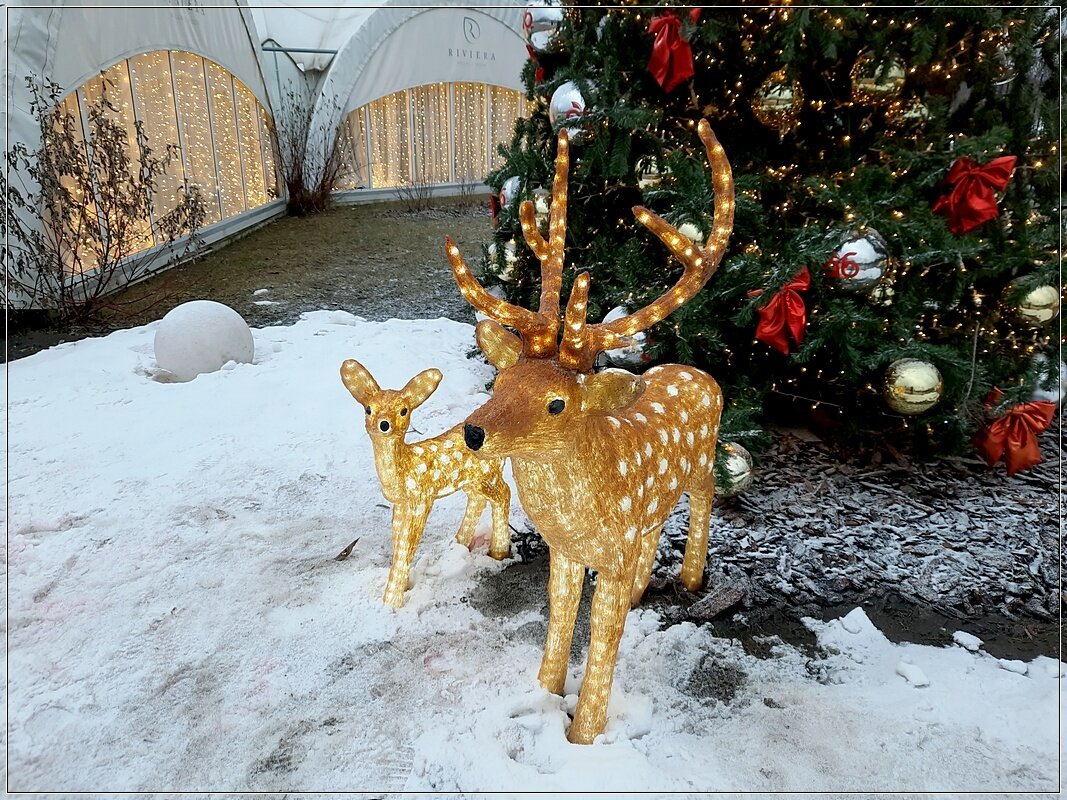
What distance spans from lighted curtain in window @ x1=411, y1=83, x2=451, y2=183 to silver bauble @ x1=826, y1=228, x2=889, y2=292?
9123 millimetres

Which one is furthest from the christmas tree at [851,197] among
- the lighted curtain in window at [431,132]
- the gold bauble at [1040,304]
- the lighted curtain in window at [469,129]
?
the lighted curtain in window at [469,129]

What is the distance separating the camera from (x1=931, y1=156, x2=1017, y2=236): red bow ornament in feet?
8.05

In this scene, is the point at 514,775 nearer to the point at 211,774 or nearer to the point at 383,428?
the point at 211,774

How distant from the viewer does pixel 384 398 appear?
6.26 ft

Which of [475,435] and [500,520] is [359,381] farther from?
[475,435]

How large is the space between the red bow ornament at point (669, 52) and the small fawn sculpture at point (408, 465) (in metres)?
1.66

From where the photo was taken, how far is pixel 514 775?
149 centimetres

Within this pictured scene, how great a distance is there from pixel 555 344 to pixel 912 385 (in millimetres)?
1838

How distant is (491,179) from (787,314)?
6.97ft

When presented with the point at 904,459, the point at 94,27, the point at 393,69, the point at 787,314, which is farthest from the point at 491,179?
the point at 393,69

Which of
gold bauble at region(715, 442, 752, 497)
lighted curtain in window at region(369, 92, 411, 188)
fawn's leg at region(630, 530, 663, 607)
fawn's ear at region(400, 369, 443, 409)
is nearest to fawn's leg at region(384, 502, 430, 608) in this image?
fawn's ear at region(400, 369, 443, 409)

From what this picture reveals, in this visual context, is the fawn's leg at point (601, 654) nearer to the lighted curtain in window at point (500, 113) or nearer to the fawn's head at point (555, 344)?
the fawn's head at point (555, 344)

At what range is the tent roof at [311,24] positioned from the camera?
28.9 feet

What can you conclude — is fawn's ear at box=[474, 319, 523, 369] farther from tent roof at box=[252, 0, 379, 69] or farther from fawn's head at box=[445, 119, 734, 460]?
tent roof at box=[252, 0, 379, 69]
